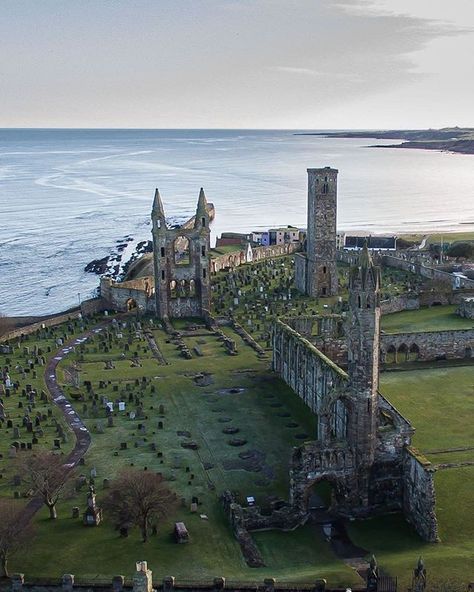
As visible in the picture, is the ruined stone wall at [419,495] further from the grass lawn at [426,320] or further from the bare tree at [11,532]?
the grass lawn at [426,320]

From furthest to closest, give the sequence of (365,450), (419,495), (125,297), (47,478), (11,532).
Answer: (125,297) → (365,450) → (47,478) → (419,495) → (11,532)

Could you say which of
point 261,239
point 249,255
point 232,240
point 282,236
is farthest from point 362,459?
point 232,240

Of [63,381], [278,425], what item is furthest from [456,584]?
[63,381]

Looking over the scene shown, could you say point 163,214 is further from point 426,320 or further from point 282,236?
point 282,236

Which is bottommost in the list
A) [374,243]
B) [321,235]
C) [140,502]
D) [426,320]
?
[426,320]

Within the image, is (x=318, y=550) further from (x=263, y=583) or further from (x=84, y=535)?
(x=84, y=535)

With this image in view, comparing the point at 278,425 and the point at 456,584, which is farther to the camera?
the point at 278,425

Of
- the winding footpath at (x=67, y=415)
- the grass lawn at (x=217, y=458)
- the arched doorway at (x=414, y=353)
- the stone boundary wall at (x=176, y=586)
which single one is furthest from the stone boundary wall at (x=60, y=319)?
the stone boundary wall at (x=176, y=586)
